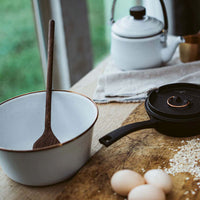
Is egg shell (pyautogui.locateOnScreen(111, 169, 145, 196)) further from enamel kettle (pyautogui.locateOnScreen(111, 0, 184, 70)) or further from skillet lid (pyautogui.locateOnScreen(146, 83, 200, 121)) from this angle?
enamel kettle (pyautogui.locateOnScreen(111, 0, 184, 70))

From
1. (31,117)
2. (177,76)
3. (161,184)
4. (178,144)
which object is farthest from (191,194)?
(177,76)

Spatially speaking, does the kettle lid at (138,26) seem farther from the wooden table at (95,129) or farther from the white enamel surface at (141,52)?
the wooden table at (95,129)

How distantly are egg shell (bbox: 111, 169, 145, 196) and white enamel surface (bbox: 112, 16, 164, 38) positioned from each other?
566mm

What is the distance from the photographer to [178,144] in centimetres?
78

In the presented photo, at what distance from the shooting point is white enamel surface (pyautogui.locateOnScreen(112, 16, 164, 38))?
107cm

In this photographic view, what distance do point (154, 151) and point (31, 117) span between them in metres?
0.32

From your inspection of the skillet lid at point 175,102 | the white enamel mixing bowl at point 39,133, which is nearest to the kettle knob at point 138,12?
the skillet lid at point 175,102

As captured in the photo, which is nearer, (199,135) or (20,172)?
(20,172)

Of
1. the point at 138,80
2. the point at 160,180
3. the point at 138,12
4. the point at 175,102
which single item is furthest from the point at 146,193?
the point at 138,12

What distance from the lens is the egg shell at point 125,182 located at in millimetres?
605

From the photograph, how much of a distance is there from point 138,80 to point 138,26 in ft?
0.57

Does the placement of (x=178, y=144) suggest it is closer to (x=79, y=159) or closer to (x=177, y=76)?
(x=79, y=159)

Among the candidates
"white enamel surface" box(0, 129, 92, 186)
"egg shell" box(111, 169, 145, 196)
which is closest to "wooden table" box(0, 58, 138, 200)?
"white enamel surface" box(0, 129, 92, 186)

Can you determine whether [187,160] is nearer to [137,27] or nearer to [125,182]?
[125,182]
